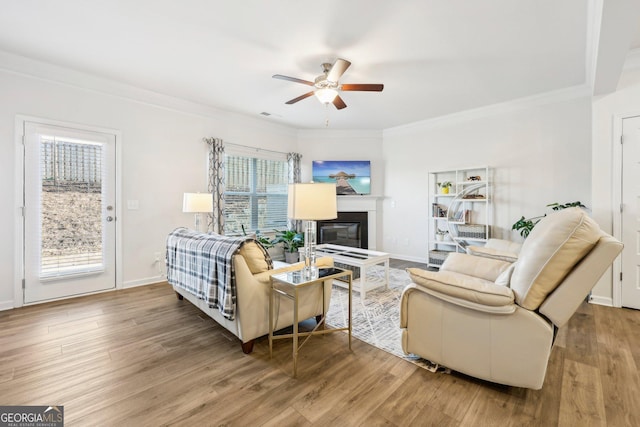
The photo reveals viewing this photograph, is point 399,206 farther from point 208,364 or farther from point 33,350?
point 33,350

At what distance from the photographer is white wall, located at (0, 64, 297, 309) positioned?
2935 millimetres

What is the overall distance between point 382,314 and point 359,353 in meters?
0.76

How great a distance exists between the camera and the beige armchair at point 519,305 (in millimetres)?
1435

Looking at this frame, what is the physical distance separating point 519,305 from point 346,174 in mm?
4445

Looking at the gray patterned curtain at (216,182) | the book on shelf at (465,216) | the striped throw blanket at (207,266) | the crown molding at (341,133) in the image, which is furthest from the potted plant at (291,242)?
the book on shelf at (465,216)

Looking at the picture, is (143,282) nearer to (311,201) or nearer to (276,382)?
(276,382)

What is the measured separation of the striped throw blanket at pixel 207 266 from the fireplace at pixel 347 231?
3.18m

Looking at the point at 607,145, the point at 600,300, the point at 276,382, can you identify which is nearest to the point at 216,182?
the point at 276,382

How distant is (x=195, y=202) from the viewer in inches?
148

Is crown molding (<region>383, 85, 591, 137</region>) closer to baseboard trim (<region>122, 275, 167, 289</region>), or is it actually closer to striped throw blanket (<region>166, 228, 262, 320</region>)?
striped throw blanket (<region>166, 228, 262, 320</region>)

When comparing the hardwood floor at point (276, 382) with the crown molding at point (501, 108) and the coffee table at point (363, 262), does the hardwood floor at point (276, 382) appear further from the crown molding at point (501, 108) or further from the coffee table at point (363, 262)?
the crown molding at point (501, 108)

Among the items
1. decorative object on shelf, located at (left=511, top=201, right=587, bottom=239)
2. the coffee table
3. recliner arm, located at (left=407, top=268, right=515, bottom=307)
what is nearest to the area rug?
the coffee table

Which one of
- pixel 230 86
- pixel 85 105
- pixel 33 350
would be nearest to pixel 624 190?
pixel 230 86

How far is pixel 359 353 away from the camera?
6.89ft
